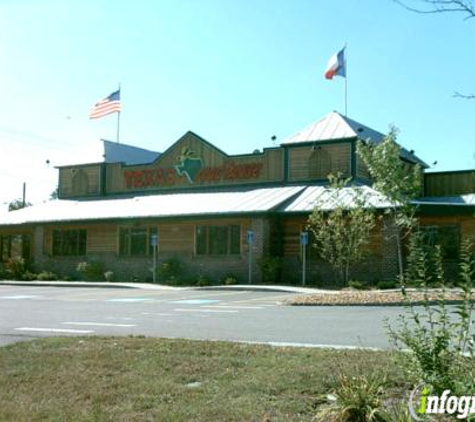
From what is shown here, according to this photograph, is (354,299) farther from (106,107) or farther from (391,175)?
(106,107)

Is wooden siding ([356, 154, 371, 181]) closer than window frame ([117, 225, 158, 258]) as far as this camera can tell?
Yes

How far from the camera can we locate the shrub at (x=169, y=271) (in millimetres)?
32094

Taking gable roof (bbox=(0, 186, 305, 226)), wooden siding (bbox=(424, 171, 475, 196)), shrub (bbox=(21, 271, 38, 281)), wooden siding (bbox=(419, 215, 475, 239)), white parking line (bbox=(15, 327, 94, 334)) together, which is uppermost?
wooden siding (bbox=(424, 171, 475, 196))

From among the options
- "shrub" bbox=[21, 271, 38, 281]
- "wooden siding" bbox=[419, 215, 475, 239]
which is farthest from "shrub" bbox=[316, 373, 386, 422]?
"shrub" bbox=[21, 271, 38, 281]

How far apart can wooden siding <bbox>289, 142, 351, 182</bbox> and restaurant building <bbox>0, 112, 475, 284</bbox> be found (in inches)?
1.9

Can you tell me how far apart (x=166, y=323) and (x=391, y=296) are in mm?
8387

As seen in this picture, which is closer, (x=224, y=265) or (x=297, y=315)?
(x=297, y=315)

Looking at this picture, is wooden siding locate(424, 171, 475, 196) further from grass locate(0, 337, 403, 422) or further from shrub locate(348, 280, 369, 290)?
grass locate(0, 337, 403, 422)

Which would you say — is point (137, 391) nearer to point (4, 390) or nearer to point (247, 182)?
point (4, 390)

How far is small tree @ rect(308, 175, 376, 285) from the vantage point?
25.5 m

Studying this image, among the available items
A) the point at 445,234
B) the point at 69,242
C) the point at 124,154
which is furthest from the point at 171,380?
the point at 124,154

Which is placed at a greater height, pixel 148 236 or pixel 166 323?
pixel 148 236

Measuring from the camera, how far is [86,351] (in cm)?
870

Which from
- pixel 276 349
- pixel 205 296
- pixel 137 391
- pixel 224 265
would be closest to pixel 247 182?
pixel 224 265
